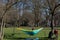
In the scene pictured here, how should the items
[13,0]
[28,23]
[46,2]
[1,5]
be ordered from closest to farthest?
[13,0] → [1,5] → [46,2] → [28,23]

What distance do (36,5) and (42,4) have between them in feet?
2.39

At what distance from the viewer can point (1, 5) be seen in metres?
16.7

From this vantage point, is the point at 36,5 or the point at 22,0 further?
the point at 36,5

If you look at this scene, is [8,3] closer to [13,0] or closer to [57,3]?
[13,0]

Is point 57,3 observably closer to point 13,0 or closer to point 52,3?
point 52,3

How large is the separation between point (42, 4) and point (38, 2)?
1.48ft

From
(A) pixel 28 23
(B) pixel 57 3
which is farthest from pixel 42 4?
(A) pixel 28 23

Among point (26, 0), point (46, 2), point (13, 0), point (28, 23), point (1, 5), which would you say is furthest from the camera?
Answer: point (28, 23)

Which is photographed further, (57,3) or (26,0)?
(57,3)

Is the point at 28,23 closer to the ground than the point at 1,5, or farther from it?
closer to the ground

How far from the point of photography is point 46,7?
18.4m

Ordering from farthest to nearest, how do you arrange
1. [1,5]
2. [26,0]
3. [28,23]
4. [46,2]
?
[28,23] → [46,2] → [1,5] → [26,0]

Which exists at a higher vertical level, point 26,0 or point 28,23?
point 26,0

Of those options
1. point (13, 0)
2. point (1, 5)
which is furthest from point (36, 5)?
point (13, 0)
